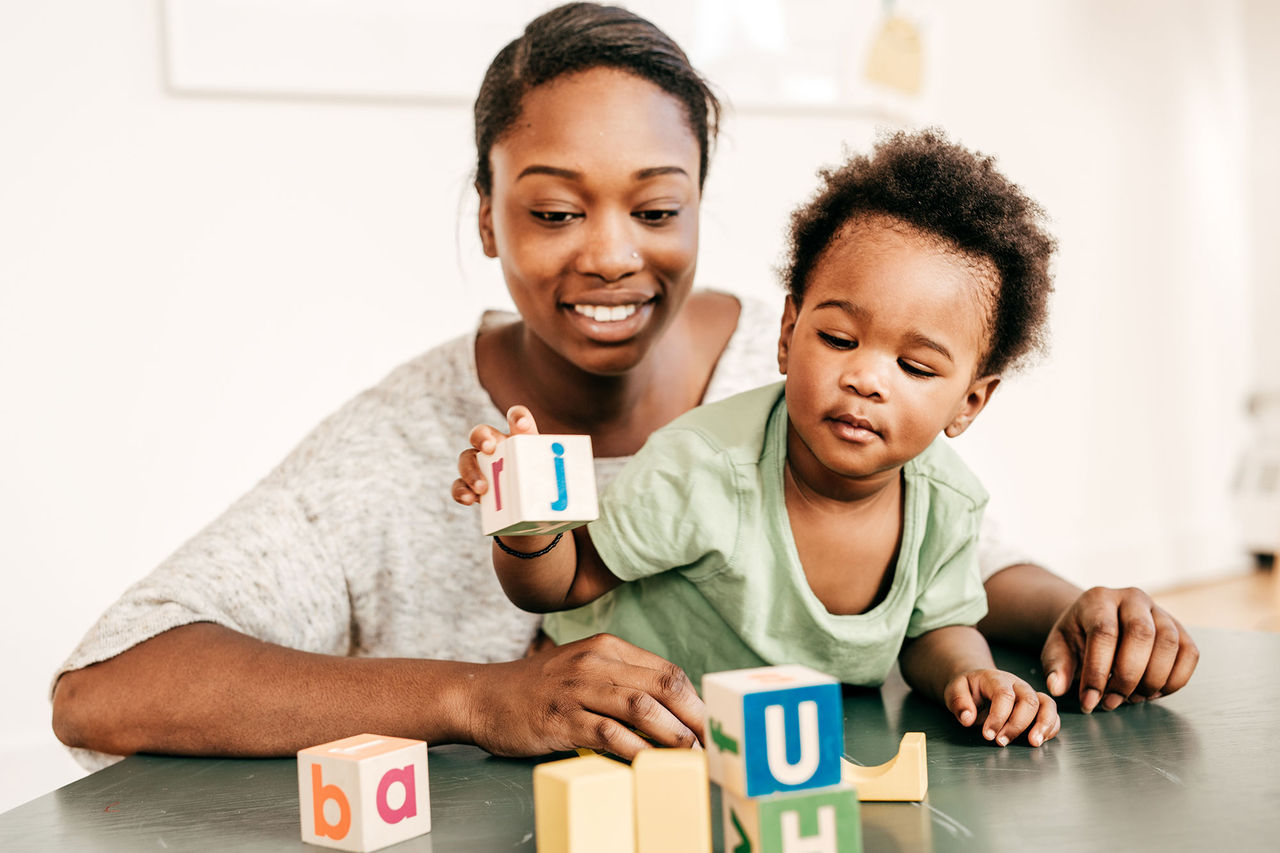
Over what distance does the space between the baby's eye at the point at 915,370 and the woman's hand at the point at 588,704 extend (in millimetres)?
323

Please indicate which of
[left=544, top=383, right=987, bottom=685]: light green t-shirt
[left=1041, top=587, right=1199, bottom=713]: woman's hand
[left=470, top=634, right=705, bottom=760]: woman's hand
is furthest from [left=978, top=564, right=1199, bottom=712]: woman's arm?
[left=470, top=634, right=705, bottom=760]: woman's hand

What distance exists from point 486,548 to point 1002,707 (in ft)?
1.79

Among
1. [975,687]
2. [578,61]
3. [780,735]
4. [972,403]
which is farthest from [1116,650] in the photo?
[578,61]

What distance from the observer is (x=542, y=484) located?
0.70 meters

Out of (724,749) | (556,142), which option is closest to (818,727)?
(724,749)

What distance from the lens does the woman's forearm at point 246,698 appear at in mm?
815

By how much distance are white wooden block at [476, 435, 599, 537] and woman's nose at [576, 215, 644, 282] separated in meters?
0.35

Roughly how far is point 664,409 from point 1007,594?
40cm

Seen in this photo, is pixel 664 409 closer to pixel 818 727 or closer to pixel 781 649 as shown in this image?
pixel 781 649

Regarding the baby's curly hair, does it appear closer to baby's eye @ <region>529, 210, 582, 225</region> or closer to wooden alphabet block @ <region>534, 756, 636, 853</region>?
baby's eye @ <region>529, 210, 582, 225</region>

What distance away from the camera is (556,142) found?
41.4 inches

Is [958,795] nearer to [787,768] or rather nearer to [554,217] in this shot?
[787,768]

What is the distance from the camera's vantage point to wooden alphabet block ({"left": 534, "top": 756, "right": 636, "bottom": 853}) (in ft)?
1.79

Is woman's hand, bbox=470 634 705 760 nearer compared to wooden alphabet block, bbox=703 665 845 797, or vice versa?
wooden alphabet block, bbox=703 665 845 797
